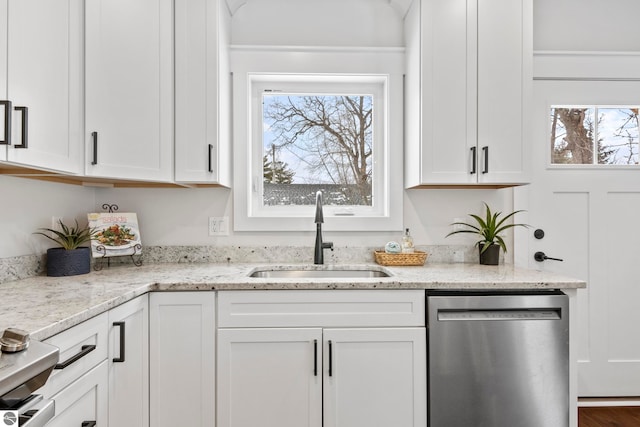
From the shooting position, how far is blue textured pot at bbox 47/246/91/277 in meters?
1.67

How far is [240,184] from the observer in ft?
7.13

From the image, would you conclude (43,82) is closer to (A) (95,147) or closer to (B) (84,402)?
(A) (95,147)

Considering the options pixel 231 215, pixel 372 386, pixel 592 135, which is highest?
pixel 592 135

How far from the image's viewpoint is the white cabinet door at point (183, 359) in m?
1.53

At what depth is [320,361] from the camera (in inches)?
61.2

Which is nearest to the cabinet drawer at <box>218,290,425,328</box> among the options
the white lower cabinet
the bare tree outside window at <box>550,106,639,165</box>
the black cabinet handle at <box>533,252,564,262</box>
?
the white lower cabinet

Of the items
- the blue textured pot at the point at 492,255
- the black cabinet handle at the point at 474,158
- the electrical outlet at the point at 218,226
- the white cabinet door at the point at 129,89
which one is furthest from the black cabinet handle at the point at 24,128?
the blue textured pot at the point at 492,255

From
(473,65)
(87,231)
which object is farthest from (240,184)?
(473,65)

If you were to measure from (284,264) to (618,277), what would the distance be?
2.05 m

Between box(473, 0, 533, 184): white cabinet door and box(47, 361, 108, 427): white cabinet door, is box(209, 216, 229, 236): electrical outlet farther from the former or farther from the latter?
box(473, 0, 533, 184): white cabinet door

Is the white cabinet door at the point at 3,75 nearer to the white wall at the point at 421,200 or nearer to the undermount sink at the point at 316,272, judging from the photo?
the white wall at the point at 421,200

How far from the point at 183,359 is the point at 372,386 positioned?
2.67 feet

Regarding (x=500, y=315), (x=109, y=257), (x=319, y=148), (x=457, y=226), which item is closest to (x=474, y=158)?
(x=457, y=226)

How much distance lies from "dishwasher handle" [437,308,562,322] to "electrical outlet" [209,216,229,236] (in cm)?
129
